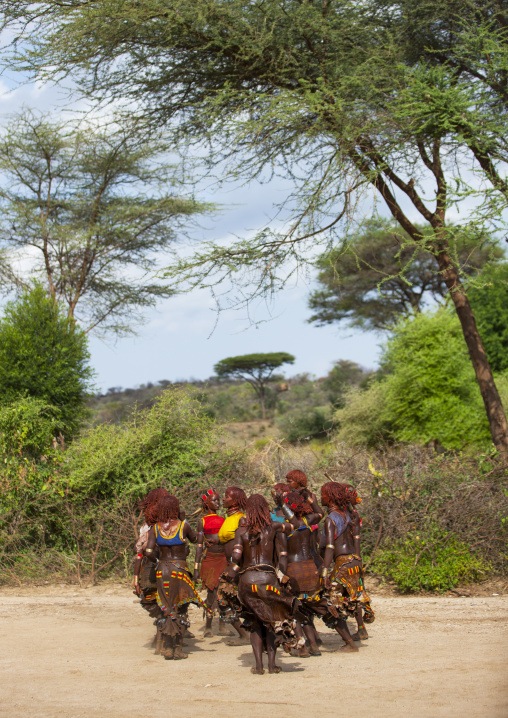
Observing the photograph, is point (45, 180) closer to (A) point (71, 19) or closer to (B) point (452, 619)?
(A) point (71, 19)

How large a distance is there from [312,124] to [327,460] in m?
6.42

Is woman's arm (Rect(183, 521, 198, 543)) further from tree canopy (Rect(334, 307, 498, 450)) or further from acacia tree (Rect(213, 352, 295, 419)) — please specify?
acacia tree (Rect(213, 352, 295, 419))

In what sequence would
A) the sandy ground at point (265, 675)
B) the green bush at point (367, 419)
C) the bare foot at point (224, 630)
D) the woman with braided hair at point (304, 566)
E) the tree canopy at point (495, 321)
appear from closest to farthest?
1. the sandy ground at point (265, 675)
2. the woman with braided hair at point (304, 566)
3. the bare foot at point (224, 630)
4. the green bush at point (367, 419)
5. the tree canopy at point (495, 321)

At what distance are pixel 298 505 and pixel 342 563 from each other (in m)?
0.65

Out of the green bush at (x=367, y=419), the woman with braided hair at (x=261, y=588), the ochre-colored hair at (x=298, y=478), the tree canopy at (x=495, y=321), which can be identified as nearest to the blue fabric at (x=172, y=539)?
the woman with braided hair at (x=261, y=588)

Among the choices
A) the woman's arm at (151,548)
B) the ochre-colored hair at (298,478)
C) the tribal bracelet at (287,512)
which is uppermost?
the ochre-colored hair at (298,478)

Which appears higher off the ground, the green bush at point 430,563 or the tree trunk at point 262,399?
the tree trunk at point 262,399

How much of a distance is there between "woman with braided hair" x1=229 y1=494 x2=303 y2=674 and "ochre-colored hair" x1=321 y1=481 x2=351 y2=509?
2.63 ft

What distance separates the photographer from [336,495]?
249 inches

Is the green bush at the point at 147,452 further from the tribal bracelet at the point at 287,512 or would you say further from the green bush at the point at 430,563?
the tribal bracelet at the point at 287,512

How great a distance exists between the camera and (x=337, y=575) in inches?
242

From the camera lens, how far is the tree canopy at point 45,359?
44.0 ft

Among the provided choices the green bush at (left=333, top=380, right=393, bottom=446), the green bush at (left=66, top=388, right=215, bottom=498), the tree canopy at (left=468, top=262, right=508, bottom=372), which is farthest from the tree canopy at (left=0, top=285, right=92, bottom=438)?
the tree canopy at (left=468, top=262, right=508, bottom=372)

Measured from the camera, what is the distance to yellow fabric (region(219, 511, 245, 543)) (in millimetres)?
6594
